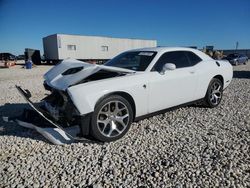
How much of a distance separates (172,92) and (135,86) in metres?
0.90

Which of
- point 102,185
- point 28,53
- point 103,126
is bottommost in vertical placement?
point 102,185

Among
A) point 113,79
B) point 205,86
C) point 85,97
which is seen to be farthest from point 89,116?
point 205,86

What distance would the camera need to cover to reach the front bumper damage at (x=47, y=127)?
11.1 feet

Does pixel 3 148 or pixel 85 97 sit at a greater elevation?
pixel 85 97

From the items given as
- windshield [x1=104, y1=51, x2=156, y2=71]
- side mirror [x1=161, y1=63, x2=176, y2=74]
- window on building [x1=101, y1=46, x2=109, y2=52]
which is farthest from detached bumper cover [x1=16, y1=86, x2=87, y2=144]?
window on building [x1=101, y1=46, x2=109, y2=52]

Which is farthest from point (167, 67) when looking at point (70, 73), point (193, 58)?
point (70, 73)

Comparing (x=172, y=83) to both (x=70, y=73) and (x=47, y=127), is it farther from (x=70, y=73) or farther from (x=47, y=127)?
Result: (x=47, y=127)

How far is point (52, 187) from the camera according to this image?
241 cm

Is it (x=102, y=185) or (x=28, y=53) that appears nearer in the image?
(x=102, y=185)

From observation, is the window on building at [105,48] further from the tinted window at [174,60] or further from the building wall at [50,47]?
the tinted window at [174,60]

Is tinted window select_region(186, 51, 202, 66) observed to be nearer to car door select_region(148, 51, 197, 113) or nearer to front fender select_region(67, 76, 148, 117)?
car door select_region(148, 51, 197, 113)

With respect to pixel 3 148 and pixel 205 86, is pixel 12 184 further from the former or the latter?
pixel 205 86

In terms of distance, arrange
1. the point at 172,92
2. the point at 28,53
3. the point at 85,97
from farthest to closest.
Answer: the point at 28,53 < the point at 172,92 < the point at 85,97

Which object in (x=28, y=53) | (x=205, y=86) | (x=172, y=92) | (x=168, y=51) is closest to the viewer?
(x=172, y=92)
